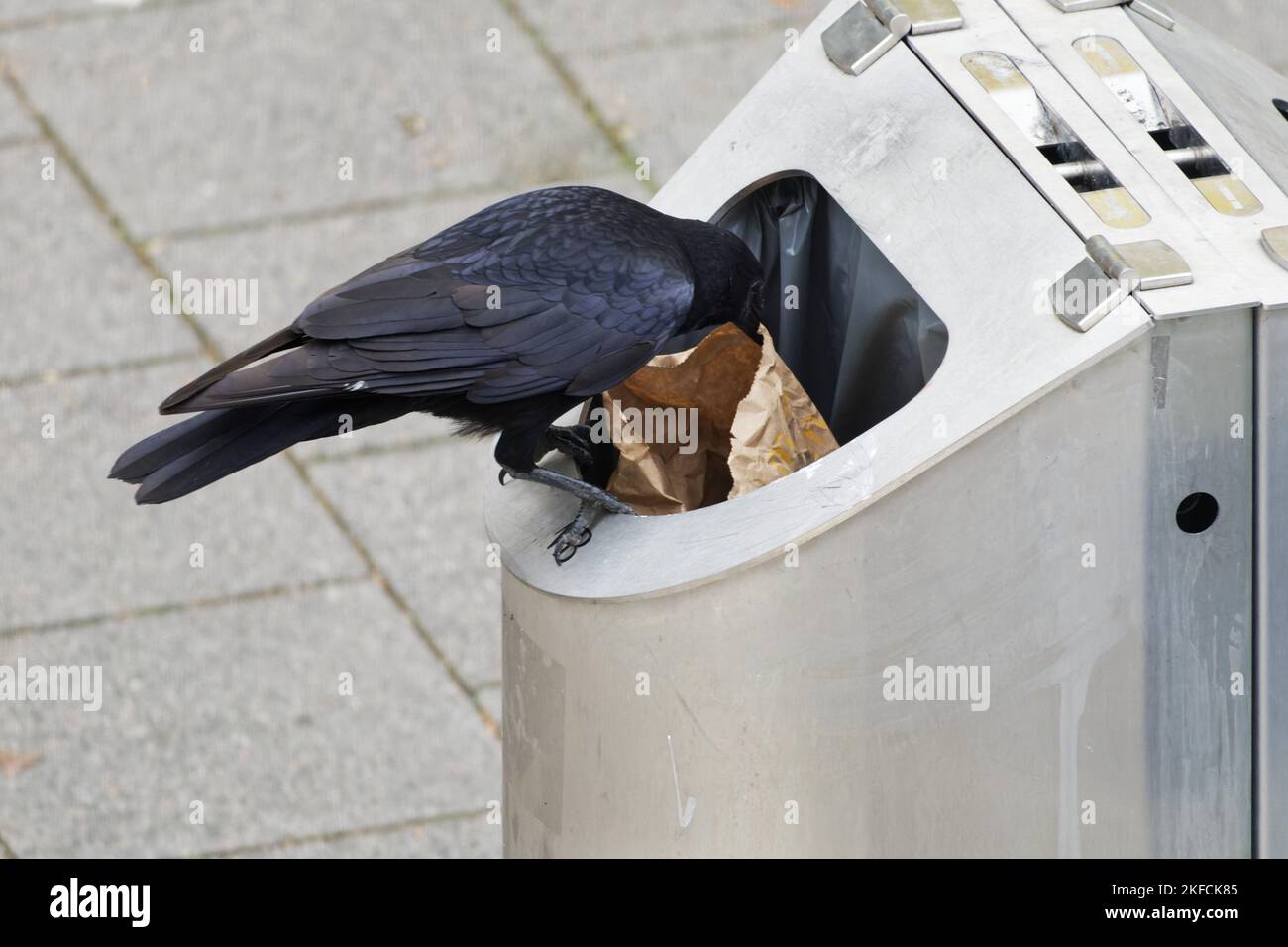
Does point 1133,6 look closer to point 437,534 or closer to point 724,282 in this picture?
point 724,282

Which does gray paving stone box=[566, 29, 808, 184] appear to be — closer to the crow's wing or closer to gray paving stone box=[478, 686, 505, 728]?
gray paving stone box=[478, 686, 505, 728]

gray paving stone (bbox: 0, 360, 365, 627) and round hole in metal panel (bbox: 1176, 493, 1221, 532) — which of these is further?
gray paving stone (bbox: 0, 360, 365, 627)

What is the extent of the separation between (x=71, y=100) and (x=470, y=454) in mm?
1755

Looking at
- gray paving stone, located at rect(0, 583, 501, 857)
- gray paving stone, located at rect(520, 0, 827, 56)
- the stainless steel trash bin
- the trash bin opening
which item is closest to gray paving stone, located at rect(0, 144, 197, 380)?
gray paving stone, located at rect(0, 583, 501, 857)

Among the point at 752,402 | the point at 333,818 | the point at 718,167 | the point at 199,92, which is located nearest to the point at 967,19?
the point at 718,167

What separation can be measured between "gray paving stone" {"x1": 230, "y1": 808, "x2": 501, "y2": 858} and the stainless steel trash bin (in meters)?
1.25

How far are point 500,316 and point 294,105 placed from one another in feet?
10.2

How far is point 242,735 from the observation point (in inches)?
151

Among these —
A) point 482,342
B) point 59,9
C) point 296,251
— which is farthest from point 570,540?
point 59,9

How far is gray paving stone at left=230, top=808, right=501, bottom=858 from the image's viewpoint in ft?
11.8

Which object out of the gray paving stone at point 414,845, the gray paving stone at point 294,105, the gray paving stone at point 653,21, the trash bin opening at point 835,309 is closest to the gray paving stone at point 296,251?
the gray paving stone at point 294,105

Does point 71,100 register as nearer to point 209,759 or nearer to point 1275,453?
point 209,759

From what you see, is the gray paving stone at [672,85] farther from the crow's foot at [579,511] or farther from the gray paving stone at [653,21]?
the crow's foot at [579,511]

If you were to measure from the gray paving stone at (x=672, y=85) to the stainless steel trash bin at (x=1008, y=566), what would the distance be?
274cm
